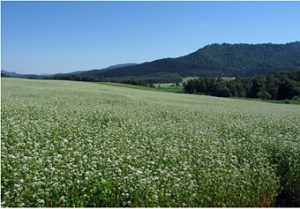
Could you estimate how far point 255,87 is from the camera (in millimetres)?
74438

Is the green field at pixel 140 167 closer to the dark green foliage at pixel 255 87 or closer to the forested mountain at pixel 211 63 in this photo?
the dark green foliage at pixel 255 87

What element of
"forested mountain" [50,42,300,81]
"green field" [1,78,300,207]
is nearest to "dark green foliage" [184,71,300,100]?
"green field" [1,78,300,207]

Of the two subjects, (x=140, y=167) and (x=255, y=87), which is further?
(x=255, y=87)

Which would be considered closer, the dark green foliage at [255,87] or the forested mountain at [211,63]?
the dark green foliage at [255,87]

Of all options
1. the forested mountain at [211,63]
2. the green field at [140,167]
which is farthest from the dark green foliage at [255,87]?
the forested mountain at [211,63]

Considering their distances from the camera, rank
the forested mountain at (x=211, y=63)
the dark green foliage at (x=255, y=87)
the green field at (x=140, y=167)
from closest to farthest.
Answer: the green field at (x=140, y=167) → the dark green foliage at (x=255, y=87) → the forested mountain at (x=211, y=63)

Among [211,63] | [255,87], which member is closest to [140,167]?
[255,87]

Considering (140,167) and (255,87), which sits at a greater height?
(140,167)

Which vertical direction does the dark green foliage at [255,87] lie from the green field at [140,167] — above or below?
below

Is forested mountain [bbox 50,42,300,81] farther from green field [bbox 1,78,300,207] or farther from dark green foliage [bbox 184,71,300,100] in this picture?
green field [bbox 1,78,300,207]

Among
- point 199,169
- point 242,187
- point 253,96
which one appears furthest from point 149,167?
point 253,96

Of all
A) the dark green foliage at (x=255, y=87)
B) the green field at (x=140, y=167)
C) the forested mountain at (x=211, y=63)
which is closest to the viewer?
the green field at (x=140, y=167)

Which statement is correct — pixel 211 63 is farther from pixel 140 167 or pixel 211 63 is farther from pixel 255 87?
pixel 140 167

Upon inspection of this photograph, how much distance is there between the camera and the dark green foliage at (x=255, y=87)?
68.7 m
